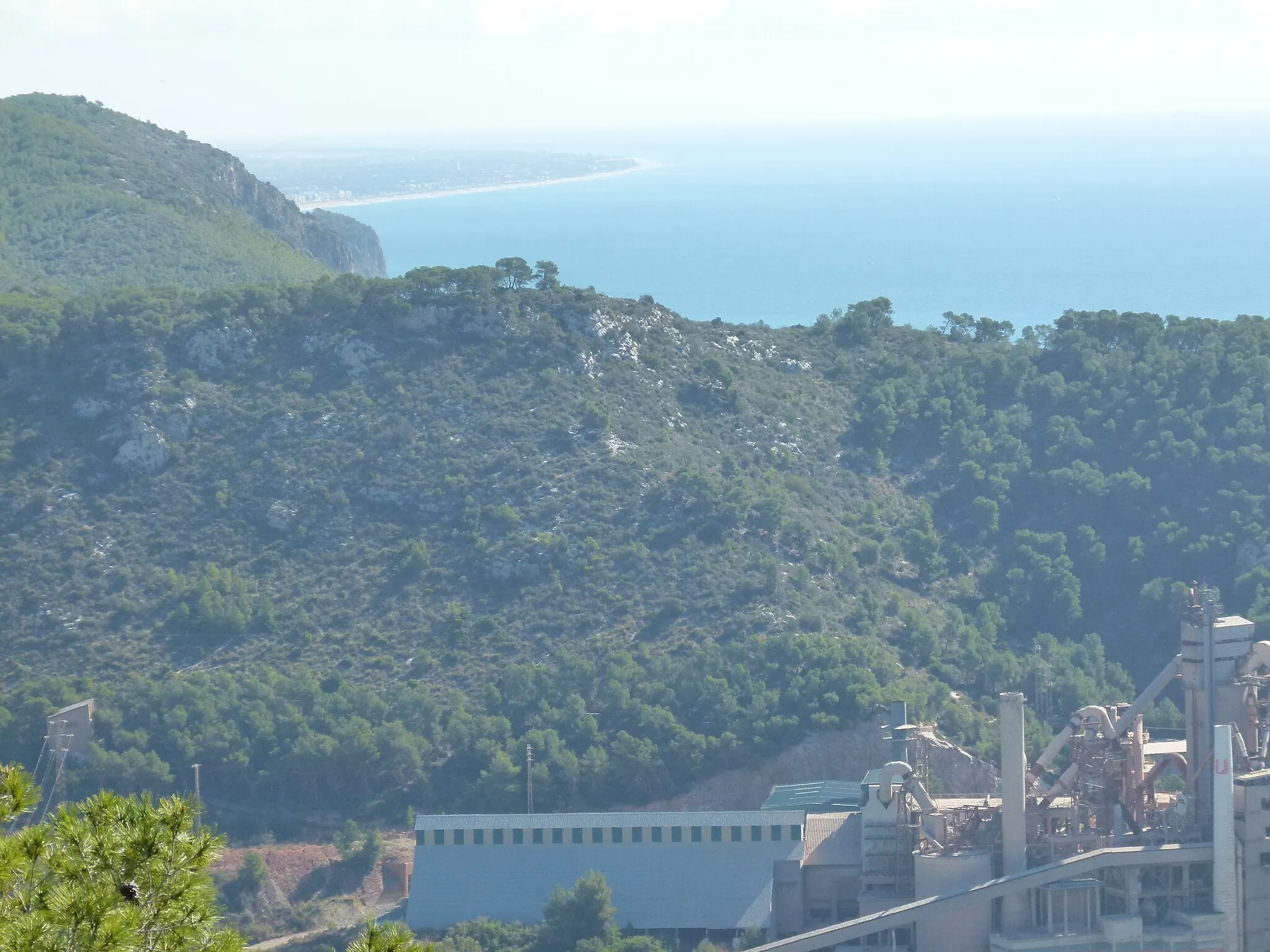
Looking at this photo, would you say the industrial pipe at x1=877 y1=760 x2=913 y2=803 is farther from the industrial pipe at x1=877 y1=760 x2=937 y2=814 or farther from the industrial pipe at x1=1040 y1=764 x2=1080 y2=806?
the industrial pipe at x1=1040 y1=764 x2=1080 y2=806

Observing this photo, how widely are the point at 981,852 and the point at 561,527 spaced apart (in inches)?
1056

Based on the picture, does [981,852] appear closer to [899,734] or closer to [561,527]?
[899,734]

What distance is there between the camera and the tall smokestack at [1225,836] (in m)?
44.7

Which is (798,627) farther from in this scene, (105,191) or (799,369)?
(105,191)

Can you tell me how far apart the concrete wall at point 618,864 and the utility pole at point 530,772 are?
139 inches

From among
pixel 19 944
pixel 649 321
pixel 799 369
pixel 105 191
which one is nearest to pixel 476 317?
pixel 649 321

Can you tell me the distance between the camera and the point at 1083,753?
48.7 meters

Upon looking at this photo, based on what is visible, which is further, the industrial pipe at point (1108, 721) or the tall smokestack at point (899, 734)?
the tall smokestack at point (899, 734)

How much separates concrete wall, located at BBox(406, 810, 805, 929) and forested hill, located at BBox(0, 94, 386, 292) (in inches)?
1687

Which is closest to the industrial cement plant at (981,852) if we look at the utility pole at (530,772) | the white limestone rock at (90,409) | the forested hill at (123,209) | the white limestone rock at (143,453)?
the utility pole at (530,772)

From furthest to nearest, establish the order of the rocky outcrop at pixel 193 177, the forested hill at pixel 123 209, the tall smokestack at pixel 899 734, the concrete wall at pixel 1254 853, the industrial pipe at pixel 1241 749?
the rocky outcrop at pixel 193 177, the forested hill at pixel 123 209, the tall smokestack at pixel 899 734, the industrial pipe at pixel 1241 749, the concrete wall at pixel 1254 853

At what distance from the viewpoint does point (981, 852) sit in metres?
47.0

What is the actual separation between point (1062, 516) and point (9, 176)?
55.1 metres

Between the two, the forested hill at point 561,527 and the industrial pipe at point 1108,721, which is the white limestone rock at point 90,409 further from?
the industrial pipe at point 1108,721
